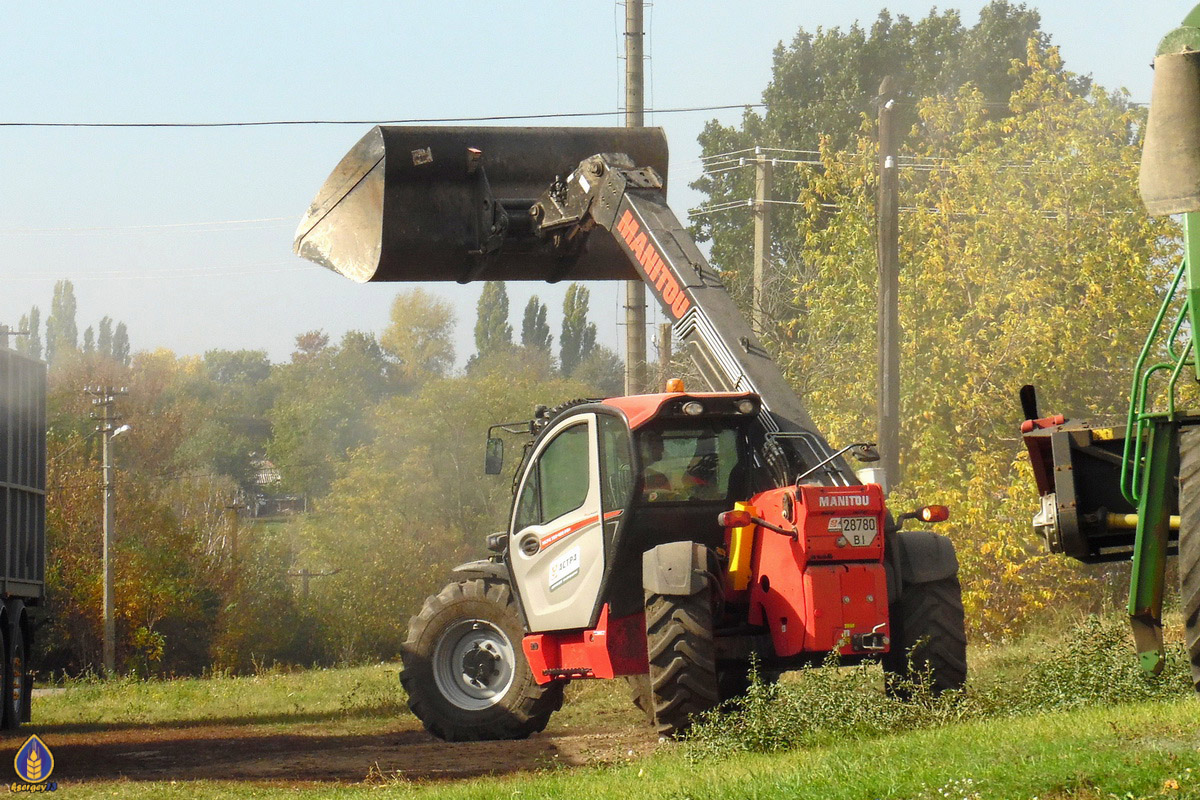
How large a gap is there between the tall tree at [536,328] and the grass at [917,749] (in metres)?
100

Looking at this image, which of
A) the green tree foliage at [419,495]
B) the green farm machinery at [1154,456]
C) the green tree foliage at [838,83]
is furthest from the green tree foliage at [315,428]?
the green farm machinery at [1154,456]

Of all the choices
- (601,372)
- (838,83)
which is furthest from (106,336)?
(838,83)

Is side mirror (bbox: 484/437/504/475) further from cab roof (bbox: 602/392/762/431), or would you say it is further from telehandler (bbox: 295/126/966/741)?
cab roof (bbox: 602/392/762/431)

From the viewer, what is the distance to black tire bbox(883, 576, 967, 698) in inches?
393

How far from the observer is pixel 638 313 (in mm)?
17812

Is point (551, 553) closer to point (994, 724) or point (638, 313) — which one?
point (994, 724)

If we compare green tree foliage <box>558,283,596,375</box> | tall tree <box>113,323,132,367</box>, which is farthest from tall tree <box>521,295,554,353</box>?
tall tree <box>113,323,132,367</box>

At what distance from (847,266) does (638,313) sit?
9.70 m

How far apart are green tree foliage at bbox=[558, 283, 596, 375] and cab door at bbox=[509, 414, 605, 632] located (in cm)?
10057

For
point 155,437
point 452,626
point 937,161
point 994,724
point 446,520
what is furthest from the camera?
point 155,437

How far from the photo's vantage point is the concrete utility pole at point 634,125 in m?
17.7

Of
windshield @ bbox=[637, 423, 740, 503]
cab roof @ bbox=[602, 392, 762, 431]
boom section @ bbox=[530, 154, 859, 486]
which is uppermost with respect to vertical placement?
boom section @ bbox=[530, 154, 859, 486]

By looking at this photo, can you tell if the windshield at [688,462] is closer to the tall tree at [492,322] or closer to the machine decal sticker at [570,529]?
the machine decal sticker at [570,529]

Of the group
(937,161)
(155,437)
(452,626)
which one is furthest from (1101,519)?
(155,437)
